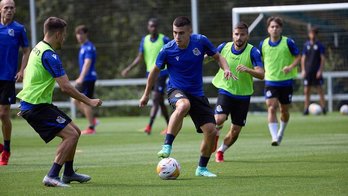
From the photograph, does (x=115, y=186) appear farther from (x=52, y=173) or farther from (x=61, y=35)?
(x=61, y=35)

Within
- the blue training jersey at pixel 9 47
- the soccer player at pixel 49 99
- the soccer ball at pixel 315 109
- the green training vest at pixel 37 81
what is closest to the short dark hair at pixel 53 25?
the soccer player at pixel 49 99

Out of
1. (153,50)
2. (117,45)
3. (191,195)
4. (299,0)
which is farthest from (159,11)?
(191,195)

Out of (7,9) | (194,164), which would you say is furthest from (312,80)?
(7,9)

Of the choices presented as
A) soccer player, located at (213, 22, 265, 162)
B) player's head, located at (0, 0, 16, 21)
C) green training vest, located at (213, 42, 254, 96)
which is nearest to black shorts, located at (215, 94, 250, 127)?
soccer player, located at (213, 22, 265, 162)

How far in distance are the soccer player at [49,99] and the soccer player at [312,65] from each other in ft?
45.2

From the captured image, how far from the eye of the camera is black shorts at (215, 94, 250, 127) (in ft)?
43.4

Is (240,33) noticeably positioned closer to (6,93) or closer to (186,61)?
(186,61)

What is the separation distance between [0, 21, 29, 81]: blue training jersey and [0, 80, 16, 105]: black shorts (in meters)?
0.10

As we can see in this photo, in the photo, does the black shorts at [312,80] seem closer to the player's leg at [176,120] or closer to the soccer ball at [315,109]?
the soccer ball at [315,109]

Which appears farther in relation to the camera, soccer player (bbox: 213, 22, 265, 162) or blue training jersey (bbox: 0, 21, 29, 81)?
blue training jersey (bbox: 0, 21, 29, 81)

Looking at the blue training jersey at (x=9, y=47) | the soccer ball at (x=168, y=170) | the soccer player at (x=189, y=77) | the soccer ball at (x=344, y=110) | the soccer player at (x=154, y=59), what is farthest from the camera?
the soccer ball at (x=344, y=110)

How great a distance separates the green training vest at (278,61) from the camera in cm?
1603

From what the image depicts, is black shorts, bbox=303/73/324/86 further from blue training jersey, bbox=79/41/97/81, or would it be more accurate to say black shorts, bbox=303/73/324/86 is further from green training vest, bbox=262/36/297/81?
green training vest, bbox=262/36/297/81

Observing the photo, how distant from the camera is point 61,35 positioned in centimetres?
1049
